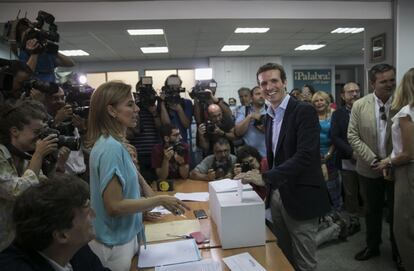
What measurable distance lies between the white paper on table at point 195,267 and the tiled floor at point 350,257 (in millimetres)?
1666

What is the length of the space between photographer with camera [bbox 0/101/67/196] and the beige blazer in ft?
7.33

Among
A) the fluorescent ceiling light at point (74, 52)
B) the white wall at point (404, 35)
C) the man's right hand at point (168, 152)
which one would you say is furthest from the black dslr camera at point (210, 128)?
the fluorescent ceiling light at point (74, 52)

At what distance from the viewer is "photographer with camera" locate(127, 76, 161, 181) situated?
3.19 m

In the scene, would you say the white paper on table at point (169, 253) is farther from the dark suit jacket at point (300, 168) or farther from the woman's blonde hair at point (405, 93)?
the woman's blonde hair at point (405, 93)

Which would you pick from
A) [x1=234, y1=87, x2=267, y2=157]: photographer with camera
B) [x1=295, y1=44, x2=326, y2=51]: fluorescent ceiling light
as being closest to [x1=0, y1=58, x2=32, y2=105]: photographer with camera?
[x1=234, y1=87, x2=267, y2=157]: photographer with camera

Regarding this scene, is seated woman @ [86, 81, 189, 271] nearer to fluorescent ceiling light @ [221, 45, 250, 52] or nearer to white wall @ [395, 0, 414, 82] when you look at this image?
white wall @ [395, 0, 414, 82]

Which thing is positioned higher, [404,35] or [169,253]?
[404,35]

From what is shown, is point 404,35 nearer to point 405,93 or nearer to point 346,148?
point 346,148

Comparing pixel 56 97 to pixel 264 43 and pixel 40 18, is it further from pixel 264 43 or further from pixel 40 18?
pixel 264 43

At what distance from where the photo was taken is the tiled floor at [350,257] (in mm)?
2686

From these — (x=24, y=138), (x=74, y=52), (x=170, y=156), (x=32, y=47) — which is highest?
(x=74, y=52)

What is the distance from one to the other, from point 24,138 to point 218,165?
1646 millimetres

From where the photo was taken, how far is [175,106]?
10.9 feet

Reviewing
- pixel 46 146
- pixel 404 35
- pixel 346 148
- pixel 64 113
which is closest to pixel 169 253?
pixel 46 146
